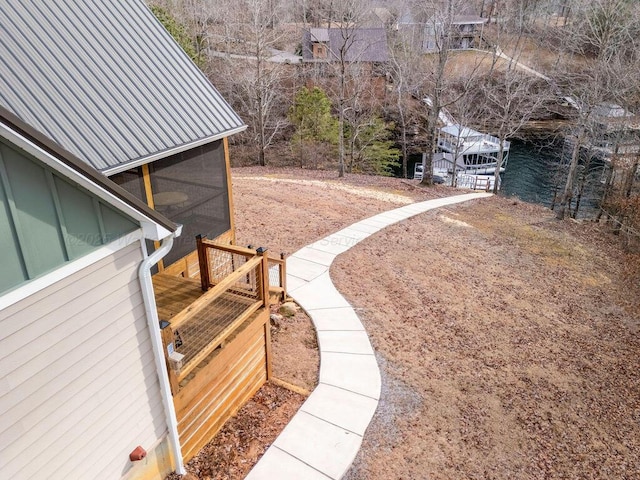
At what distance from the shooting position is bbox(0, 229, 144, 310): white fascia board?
330 cm

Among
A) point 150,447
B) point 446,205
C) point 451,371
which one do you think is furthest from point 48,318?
point 446,205

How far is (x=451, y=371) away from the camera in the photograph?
7871 millimetres

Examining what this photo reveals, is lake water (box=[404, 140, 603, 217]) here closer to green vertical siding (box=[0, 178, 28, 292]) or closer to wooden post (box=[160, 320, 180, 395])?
wooden post (box=[160, 320, 180, 395])

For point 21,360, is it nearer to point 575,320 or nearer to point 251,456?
point 251,456

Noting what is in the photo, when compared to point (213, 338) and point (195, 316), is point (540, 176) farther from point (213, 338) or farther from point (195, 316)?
point (213, 338)

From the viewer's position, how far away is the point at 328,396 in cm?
697

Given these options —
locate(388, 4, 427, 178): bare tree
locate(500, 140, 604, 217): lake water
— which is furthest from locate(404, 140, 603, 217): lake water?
locate(388, 4, 427, 178): bare tree

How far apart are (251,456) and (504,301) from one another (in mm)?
7187

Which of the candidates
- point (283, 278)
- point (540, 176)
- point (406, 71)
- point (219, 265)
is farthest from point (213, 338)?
point (540, 176)

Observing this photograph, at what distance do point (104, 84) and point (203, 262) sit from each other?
2.94m

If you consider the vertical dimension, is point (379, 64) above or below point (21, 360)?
above

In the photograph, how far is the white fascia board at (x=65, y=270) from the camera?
3301mm

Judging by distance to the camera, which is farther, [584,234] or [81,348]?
[584,234]

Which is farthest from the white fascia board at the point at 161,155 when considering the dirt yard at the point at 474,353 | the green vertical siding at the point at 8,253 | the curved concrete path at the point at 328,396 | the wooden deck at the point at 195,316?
the curved concrete path at the point at 328,396
